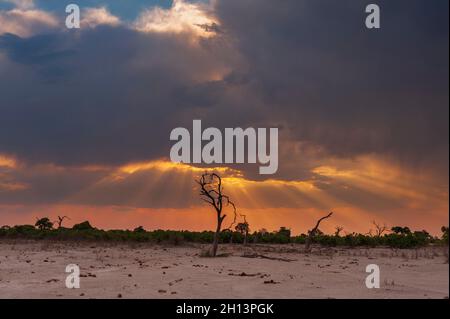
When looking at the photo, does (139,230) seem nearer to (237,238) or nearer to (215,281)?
(237,238)

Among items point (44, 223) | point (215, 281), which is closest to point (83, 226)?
point (44, 223)

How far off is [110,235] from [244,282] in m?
45.2

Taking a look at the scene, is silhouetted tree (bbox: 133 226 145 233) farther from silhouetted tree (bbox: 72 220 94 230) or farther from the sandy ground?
the sandy ground

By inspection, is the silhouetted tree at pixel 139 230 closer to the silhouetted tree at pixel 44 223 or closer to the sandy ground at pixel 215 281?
the silhouetted tree at pixel 44 223

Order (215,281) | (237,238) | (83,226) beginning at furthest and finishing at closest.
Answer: (83,226) < (237,238) < (215,281)

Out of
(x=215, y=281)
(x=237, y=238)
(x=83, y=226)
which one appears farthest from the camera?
(x=83, y=226)

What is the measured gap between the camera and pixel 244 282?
75.2ft

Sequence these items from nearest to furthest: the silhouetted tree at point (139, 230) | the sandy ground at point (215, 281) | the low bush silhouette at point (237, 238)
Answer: the sandy ground at point (215, 281) < the low bush silhouette at point (237, 238) < the silhouetted tree at point (139, 230)

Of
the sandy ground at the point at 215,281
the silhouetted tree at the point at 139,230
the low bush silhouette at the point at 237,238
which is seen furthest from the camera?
the silhouetted tree at the point at 139,230

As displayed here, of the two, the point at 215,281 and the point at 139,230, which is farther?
the point at 139,230

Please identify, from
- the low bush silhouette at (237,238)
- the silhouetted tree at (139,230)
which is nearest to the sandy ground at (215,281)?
the low bush silhouette at (237,238)

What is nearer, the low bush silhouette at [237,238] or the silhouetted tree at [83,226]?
the low bush silhouette at [237,238]
